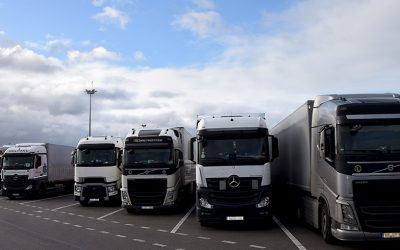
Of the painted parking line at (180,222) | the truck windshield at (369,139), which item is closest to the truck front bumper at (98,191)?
the painted parking line at (180,222)

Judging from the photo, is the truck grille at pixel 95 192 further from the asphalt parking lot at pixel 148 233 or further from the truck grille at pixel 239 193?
the truck grille at pixel 239 193

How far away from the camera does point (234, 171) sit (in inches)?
575

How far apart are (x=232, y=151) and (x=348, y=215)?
16.7ft

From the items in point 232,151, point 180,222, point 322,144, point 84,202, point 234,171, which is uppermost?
point 322,144

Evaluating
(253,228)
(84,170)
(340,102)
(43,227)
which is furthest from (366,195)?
(84,170)

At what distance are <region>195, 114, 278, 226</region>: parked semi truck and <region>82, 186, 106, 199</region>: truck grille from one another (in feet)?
31.2

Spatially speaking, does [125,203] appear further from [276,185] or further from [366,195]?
[366,195]

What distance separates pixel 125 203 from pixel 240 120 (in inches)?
258

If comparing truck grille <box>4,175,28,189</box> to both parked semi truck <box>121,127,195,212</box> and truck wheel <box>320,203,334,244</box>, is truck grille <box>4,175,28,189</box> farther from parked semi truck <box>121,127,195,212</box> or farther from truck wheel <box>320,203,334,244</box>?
truck wheel <box>320,203,334,244</box>

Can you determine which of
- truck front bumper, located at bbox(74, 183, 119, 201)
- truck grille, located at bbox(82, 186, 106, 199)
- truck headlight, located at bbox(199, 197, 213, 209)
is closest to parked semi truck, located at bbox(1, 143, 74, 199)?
truck front bumper, located at bbox(74, 183, 119, 201)

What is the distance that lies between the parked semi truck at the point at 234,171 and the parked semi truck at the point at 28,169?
1808cm

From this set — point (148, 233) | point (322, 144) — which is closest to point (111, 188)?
point (148, 233)

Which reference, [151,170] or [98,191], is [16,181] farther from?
[151,170]

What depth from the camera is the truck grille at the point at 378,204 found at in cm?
1035
